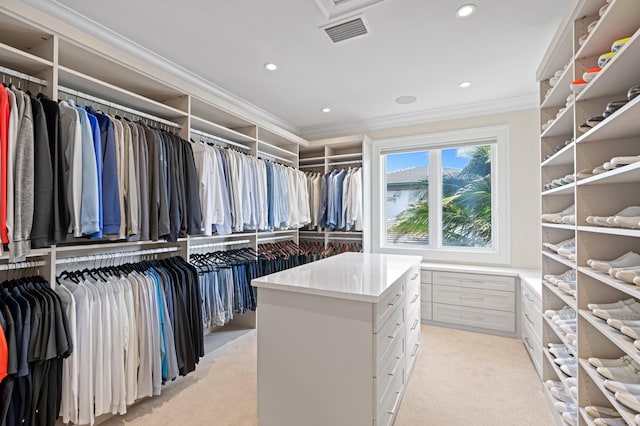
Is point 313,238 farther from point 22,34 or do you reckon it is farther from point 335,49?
point 22,34

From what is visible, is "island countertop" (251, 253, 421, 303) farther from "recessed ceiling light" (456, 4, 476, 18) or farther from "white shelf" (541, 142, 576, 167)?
"recessed ceiling light" (456, 4, 476, 18)

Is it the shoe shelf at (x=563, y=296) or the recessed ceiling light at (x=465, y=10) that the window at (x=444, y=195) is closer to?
the shoe shelf at (x=563, y=296)

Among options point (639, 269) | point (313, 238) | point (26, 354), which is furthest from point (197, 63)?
point (639, 269)

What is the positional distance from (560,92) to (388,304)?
180 cm

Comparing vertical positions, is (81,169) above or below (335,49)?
below

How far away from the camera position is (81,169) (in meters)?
1.69

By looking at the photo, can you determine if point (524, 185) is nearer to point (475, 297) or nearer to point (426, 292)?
point (475, 297)

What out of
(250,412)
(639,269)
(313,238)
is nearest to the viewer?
(639,269)

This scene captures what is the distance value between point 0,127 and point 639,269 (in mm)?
2911

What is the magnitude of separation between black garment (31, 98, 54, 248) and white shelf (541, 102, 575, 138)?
2.84m

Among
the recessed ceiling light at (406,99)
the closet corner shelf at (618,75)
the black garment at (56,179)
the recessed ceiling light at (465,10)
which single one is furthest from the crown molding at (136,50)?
the closet corner shelf at (618,75)

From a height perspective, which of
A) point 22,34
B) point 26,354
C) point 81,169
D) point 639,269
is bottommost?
point 26,354

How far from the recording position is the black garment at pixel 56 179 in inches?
61.6

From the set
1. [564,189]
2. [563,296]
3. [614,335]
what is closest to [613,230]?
[614,335]
